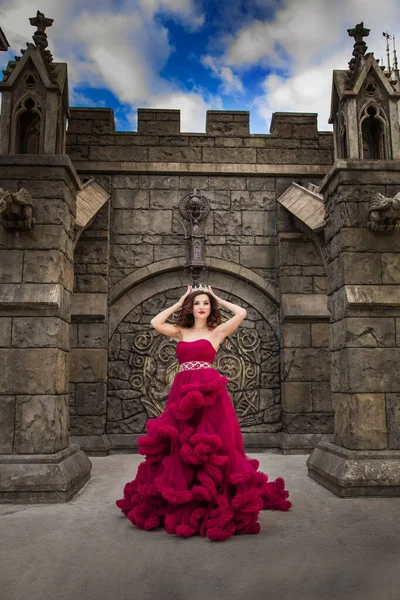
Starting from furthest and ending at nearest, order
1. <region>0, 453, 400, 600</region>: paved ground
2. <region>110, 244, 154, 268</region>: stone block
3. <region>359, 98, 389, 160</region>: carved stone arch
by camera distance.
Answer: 1. <region>110, 244, 154, 268</region>: stone block
2. <region>359, 98, 389, 160</region>: carved stone arch
3. <region>0, 453, 400, 600</region>: paved ground

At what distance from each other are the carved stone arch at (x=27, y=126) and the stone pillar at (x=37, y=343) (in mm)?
329

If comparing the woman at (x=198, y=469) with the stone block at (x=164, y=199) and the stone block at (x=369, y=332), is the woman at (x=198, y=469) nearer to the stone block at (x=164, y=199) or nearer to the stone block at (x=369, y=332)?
the stone block at (x=369, y=332)

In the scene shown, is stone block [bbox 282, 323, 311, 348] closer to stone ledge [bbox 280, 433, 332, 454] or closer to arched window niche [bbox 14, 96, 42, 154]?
stone ledge [bbox 280, 433, 332, 454]

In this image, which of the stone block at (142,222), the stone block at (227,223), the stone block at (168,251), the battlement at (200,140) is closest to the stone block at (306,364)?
the stone block at (227,223)

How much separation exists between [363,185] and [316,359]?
3074 mm

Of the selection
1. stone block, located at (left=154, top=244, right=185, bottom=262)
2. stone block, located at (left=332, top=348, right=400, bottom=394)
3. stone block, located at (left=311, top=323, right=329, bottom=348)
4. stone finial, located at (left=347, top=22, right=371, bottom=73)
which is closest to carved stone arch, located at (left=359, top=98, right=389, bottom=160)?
stone finial, located at (left=347, top=22, right=371, bottom=73)

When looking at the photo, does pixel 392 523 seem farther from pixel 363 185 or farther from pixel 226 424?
pixel 363 185

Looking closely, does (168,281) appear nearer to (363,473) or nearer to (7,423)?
(7,423)

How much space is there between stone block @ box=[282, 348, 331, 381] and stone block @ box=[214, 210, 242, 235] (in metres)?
1.92

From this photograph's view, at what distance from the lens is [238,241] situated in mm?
7676

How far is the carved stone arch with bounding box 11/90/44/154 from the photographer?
4.96 metres

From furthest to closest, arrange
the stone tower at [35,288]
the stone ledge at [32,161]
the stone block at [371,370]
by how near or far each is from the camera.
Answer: the stone ledge at [32,161] → the stone block at [371,370] → the stone tower at [35,288]

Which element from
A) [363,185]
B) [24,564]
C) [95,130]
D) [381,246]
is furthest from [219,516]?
[95,130]

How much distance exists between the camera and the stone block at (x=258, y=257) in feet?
25.0
